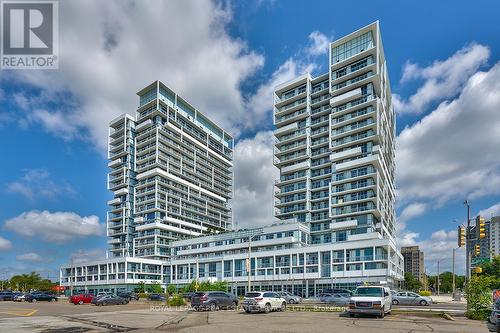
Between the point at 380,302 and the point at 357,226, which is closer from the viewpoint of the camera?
the point at 380,302

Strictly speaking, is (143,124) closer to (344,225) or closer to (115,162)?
(115,162)

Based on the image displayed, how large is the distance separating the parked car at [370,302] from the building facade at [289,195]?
46525 millimetres

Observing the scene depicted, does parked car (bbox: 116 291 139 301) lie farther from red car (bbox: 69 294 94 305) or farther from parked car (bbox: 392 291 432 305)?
parked car (bbox: 392 291 432 305)

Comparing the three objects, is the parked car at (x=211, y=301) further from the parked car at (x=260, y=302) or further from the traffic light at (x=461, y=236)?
the traffic light at (x=461, y=236)

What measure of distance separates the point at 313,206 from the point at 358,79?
109ft

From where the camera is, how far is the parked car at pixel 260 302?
30281mm

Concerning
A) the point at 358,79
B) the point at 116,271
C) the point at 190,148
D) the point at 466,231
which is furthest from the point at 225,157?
the point at 466,231

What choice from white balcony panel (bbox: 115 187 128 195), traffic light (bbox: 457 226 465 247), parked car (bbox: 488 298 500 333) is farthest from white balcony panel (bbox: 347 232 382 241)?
white balcony panel (bbox: 115 187 128 195)

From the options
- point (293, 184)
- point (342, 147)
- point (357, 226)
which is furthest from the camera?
point (293, 184)

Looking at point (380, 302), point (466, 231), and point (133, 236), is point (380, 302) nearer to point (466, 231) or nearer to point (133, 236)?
point (466, 231)

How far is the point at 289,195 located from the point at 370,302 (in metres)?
83.4

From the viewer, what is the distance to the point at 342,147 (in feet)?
323

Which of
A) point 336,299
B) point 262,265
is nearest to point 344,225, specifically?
point 262,265

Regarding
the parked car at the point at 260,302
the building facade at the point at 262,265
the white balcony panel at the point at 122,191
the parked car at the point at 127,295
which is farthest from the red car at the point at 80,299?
the white balcony panel at the point at 122,191
